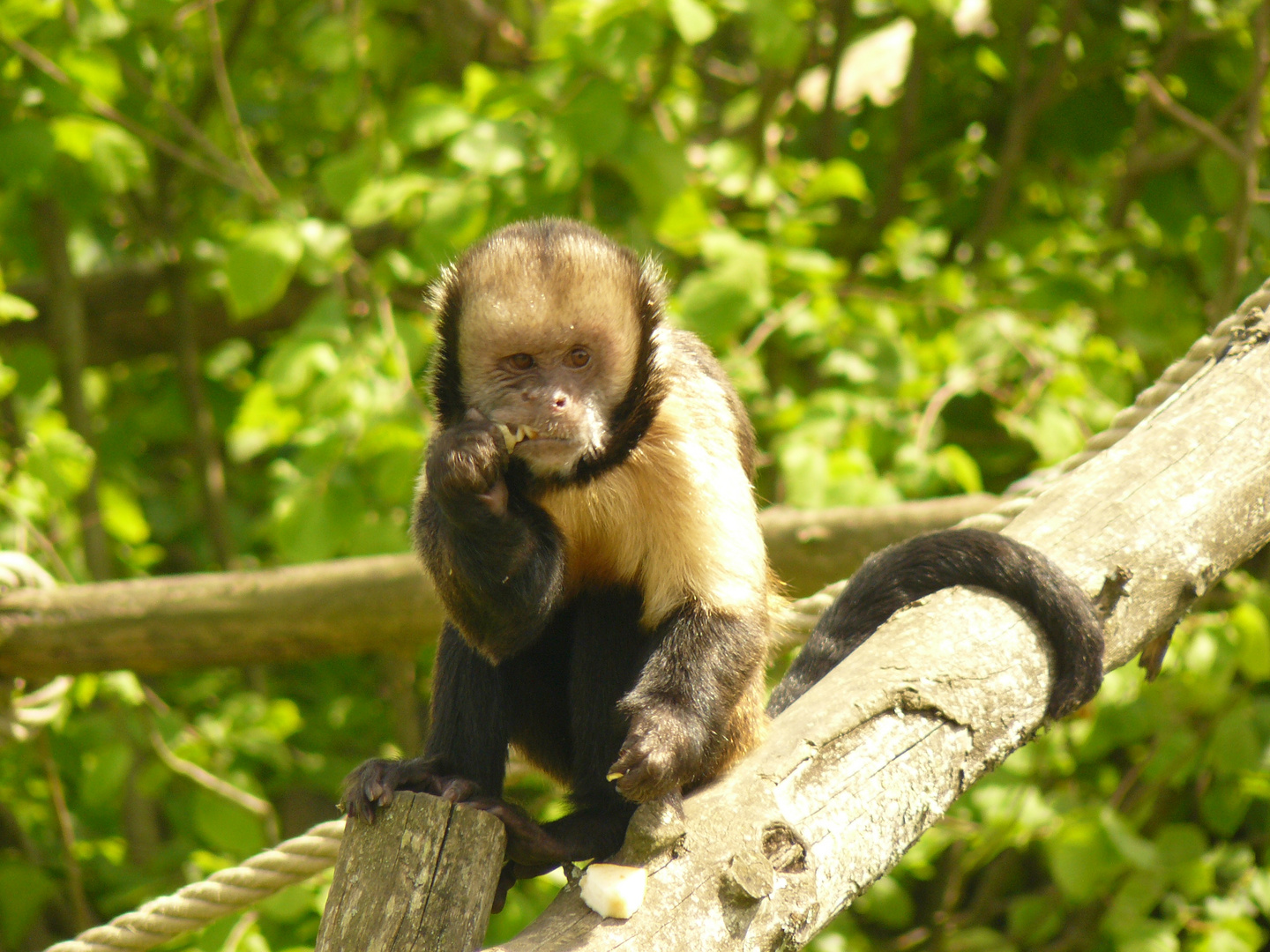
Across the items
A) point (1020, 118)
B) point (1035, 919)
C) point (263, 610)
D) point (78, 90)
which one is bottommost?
point (1035, 919)

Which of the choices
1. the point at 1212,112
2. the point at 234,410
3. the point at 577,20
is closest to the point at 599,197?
the point at 577,20

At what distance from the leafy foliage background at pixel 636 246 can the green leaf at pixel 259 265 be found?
12 mm

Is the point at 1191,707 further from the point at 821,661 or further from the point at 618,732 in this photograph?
the point at 618,732

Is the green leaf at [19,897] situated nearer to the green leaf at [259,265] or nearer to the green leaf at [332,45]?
the green leaf at [259,265]

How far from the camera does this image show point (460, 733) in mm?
2316

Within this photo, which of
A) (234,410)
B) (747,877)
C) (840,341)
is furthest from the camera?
(234,410)

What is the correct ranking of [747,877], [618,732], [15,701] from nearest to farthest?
1. [747,877]
2. [618,732]
3. [15,701]

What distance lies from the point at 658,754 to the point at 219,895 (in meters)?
1.13

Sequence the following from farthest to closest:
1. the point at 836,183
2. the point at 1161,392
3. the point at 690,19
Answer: the point at 836,183, the point at 690,19, the point at 1161,392

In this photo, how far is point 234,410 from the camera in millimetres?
5406

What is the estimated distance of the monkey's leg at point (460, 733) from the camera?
7.16ft

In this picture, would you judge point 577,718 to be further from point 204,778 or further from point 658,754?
point 204,778

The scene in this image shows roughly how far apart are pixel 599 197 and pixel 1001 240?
5.43 feet

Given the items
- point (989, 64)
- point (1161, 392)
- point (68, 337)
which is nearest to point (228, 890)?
point (1161, 392)
